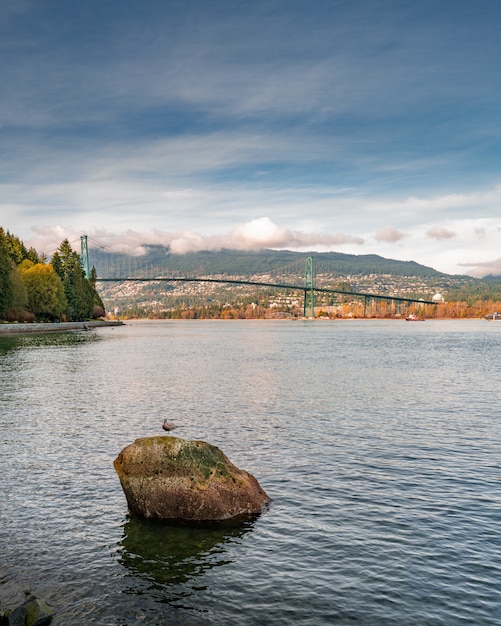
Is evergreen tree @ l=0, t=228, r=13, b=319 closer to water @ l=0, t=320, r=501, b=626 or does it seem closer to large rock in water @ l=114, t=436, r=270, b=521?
water @ l=0, t=320, r=501, b=626

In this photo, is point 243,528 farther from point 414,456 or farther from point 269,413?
point 269,413

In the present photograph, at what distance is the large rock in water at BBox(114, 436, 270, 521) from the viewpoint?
16.7 meters

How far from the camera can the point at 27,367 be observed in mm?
59656

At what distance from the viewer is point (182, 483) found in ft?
54.7

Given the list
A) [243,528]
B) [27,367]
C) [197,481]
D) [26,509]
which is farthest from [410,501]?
[27,367]

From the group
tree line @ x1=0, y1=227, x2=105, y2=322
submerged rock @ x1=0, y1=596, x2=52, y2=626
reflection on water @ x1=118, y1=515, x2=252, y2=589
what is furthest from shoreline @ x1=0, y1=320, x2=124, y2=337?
submerged rock @ x1=0, y1=596, x2=52, y2=626

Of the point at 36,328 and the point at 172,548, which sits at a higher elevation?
the point at 36,328

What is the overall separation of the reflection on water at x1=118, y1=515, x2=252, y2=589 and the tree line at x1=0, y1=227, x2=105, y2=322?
109m

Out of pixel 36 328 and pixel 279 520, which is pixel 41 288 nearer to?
pixel 36 328

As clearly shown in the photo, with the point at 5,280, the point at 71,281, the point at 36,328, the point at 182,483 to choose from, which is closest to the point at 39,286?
the point at 36,328

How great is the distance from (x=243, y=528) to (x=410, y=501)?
5795 millimetres

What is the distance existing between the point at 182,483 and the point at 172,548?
6.86ft

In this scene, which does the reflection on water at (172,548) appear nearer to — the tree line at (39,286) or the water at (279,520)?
the water at (279,520)

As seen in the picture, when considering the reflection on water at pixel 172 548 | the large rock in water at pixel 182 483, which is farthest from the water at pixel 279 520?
the large rock in water at pixel 182 483
